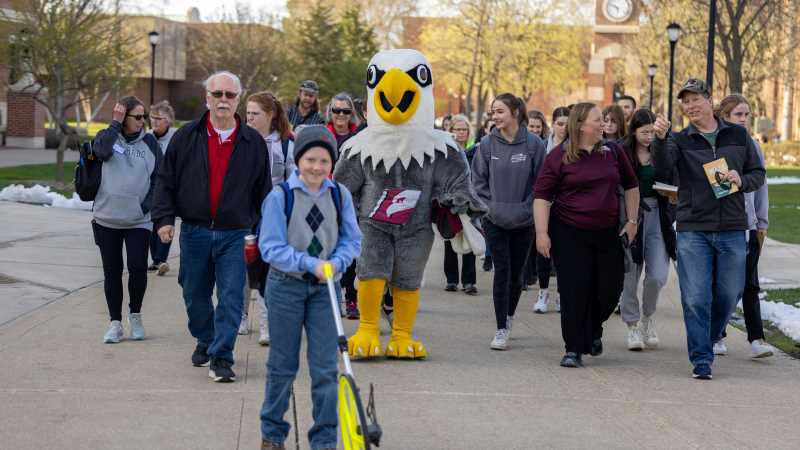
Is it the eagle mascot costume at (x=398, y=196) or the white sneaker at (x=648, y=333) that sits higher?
the eagle mascot costume at (x=398, y=196)

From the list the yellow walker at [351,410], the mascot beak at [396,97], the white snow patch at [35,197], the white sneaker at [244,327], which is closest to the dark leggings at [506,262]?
the mascot beak at [396,97]

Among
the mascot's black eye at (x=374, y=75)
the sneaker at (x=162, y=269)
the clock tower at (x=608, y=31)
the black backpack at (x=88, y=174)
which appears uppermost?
the clock tower at (x=608, y=31)

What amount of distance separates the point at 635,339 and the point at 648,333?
0.89 feet

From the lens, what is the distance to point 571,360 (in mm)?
8172

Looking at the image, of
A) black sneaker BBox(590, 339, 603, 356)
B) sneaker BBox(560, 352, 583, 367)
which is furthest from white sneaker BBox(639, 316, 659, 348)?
sneaker BBox(560, 352, 583, 367)

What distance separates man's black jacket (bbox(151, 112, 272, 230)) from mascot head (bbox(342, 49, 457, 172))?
47.5 inches

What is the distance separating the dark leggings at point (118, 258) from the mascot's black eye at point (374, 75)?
199cm

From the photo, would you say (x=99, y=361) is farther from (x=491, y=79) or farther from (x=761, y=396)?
(x=491, y=79)

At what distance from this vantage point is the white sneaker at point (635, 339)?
29.5 ft

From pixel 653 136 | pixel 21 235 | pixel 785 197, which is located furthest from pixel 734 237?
pixel 785 197

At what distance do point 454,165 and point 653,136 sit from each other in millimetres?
1534

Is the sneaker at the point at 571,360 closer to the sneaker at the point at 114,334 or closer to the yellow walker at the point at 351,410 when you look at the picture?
the yellow walker at the point at 351,410

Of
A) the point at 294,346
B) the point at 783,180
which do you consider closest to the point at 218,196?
the point at 294,346

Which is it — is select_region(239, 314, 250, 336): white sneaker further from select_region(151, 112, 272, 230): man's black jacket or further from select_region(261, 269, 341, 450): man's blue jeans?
select_region(261, 269, 341, 450): man's blue jeans
